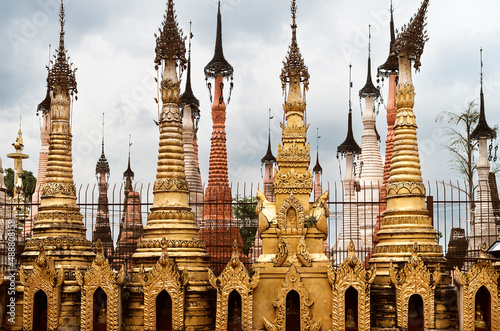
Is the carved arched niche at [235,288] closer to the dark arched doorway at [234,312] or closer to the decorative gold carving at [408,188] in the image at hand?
the dark arched doorway at [234,312]

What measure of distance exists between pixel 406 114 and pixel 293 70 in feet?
13.0

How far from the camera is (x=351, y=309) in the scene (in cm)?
2122

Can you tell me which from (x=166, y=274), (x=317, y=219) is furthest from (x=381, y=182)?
(x=166, y=274)

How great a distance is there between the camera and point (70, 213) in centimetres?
2239

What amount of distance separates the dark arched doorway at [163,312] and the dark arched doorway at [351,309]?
5.37 meters

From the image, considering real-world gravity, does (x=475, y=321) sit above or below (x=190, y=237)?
below

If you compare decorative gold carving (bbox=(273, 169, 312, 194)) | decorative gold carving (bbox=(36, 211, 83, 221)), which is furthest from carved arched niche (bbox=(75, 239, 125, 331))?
decorative gold carving (bbox=(273, 169, 312, 194))

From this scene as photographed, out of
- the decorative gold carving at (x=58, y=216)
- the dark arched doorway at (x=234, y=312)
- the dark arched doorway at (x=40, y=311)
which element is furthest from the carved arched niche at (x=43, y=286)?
the dark arched doorway at (x=234, y=312)

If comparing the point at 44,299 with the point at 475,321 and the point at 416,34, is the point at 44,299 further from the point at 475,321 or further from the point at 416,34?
the point at 416,34

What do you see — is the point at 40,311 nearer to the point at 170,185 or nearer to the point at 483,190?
the point at 170,185

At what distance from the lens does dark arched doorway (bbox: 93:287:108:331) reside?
21234 mm

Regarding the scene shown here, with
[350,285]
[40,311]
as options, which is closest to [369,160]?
[350,285]

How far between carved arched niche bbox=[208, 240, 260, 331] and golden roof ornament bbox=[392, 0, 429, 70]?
28.4ft

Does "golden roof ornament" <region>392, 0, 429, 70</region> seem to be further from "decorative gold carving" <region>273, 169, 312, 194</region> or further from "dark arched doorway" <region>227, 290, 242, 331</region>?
"dark arched doorway" <region>227, 290, 242, 331</region>
